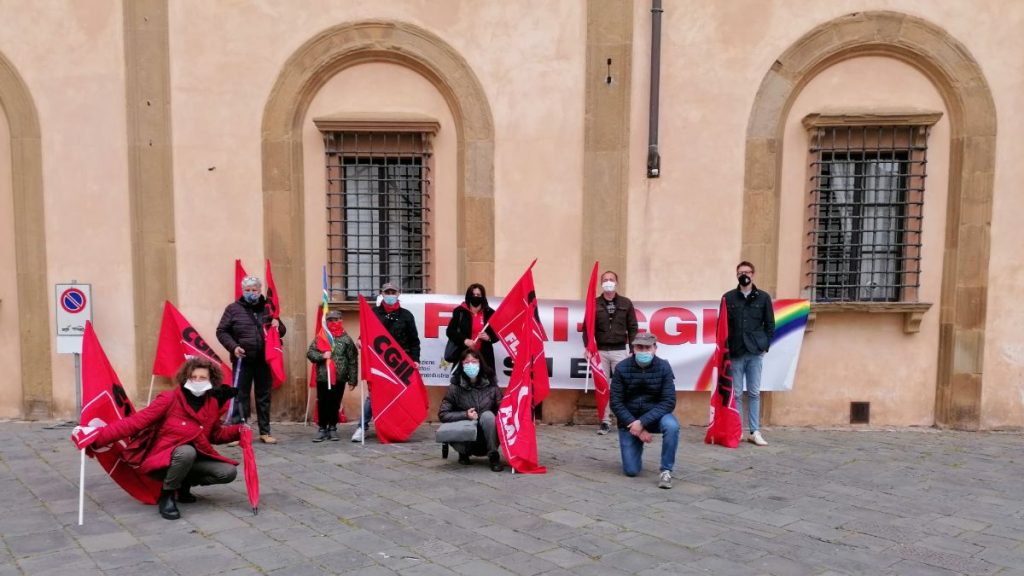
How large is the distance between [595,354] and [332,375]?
293 cm

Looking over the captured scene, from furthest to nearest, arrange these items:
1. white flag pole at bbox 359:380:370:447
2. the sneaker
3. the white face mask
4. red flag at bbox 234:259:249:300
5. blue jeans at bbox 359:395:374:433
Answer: red flag at bbox 234:259:249:300 < blue jeans at bbox 359:395:374:433 < the sneaker < white flag pole at bbox 359:380:370:447 < the white face mask

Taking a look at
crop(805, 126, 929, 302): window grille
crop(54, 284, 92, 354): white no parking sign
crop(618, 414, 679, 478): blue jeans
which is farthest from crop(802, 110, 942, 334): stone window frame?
crop(54, 284, 92, 354): white no parking sign

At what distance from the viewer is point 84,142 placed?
8445mm

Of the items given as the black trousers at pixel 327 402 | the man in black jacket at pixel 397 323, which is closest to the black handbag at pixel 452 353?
the man in black jacket at pixel 397 323

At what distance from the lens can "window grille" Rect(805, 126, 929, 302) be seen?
28.0 feet

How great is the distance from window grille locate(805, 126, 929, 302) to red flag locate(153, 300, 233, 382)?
725 centimetres

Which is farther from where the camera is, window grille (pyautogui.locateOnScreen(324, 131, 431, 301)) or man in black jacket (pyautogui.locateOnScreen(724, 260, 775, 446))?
window grille (pyautogui.locateOnScreen(324, 131, 431, 301))

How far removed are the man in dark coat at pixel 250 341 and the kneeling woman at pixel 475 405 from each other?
228 cm

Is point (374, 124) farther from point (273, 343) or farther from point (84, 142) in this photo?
point (84, 142)

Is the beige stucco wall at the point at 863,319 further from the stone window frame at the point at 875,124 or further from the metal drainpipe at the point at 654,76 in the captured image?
the metal drainpipe at the point at 654,76

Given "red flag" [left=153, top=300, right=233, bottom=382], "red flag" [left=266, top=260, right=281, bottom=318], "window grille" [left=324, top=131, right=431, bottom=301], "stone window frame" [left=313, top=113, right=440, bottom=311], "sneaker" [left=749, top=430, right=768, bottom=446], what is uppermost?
"stone window frame" [left=313, top=113, right=440, bottom=311]

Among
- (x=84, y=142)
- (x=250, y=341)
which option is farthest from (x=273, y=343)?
(x=84, y=142)

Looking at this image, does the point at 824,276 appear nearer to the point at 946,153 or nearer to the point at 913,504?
the point at 946,153

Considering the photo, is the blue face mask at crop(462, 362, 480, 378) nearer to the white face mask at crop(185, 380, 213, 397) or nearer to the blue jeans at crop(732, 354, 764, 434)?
the white face mask at crop(185, 380, 213, 397)
